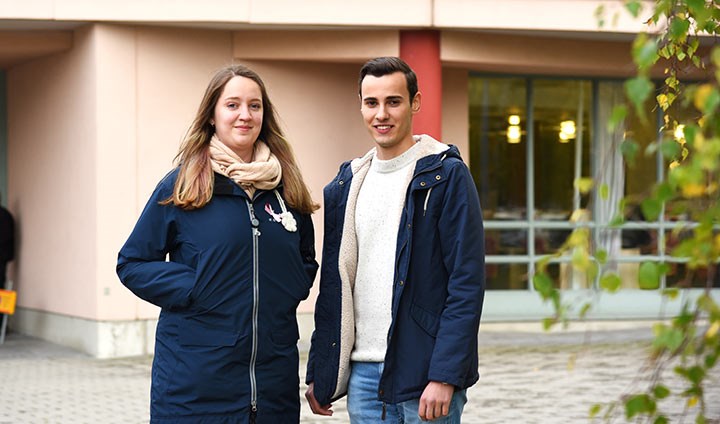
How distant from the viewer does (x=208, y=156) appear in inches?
174

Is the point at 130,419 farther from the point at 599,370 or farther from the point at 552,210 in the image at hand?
the point at 552,210

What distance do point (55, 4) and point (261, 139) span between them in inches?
337

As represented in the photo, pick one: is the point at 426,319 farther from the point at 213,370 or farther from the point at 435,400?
the point at 213,370

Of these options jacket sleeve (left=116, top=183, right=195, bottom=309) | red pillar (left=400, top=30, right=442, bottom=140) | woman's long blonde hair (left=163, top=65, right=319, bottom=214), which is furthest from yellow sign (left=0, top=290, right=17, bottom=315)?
jacket sleeve (left=116, top=183, right=195, bottom=309)

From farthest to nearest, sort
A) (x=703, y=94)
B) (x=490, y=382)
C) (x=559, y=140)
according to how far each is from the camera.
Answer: (x=559, y=140)
(x=490, y=382)
(x=703, y=94)

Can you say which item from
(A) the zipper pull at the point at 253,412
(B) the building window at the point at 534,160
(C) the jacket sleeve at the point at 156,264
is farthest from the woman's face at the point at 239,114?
(B) the building window at the point at 534,160

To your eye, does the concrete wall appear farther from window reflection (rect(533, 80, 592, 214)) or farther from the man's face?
the man's face

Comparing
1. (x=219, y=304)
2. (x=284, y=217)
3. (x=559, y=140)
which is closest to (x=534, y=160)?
(x=559, y=140)

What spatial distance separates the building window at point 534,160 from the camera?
15.4 metres

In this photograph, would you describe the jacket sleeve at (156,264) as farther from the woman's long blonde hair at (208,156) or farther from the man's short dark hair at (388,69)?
the man's short dark hair at (388,69)

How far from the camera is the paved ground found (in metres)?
9.37

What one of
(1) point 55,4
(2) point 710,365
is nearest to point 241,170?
(2) point 710,365

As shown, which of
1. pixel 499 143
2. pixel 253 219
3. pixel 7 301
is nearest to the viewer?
pixel 253 219

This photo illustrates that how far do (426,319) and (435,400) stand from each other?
27 cm
